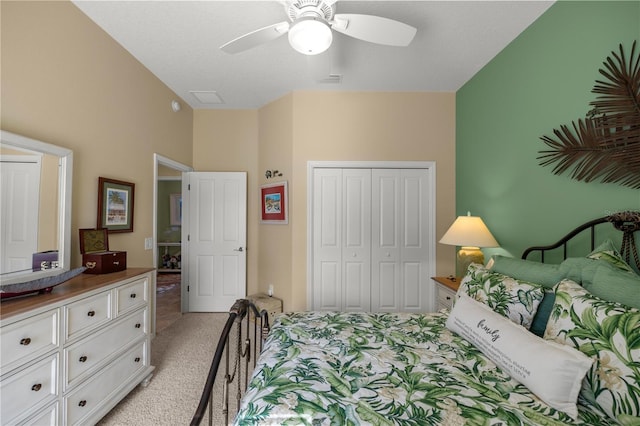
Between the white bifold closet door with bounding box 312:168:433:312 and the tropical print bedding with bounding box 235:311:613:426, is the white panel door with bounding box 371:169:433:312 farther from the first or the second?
the tropical print bedding with bounding box 235:311:613:426

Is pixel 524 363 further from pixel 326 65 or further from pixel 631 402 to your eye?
pixel 326 65

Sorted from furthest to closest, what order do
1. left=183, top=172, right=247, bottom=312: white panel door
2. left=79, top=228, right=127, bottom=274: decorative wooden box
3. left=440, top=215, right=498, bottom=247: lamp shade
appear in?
1. left=183, top=172, right=247, bottom=312: white panel door
2. left=440, top=215, right=498, bottom=247: lamp shade
3. left=79, top=228, right=127, bottom=274: decorative wooden box

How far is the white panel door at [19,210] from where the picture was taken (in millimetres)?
1460

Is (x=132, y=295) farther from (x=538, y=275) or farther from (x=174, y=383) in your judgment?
(x=538, y=275)

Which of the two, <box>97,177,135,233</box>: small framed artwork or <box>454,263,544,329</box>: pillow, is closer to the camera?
<box>454,263,544,329</box>: pillow

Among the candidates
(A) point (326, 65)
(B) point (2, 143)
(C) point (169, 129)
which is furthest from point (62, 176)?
(A) point (326, 65)

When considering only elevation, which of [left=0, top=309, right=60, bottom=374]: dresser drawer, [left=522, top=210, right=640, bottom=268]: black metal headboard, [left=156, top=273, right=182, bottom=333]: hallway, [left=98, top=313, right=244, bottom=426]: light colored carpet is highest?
[left=522, top=210, right=640, bottom=268]: black metal headboard

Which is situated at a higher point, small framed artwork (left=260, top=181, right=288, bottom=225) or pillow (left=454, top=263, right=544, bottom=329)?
small framed artwork (left=260, top=181, right=288, bottom=225)

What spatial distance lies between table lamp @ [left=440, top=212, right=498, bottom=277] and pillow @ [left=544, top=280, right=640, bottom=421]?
1083mm

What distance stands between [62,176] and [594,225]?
3.48 m

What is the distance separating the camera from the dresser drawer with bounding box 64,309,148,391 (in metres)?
1.46

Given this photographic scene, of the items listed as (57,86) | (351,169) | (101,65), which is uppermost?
(101,65)

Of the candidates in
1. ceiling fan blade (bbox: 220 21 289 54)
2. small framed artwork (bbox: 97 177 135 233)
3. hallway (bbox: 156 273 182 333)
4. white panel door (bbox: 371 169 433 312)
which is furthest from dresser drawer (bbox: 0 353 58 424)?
white panel door (bbox: 371 169 433 312)

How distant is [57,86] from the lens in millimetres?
1839
